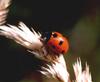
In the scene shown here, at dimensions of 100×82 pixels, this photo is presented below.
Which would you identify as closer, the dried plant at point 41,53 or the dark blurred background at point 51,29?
the dried plant at point 41,53

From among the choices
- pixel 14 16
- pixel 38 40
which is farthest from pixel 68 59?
pixel 38 40

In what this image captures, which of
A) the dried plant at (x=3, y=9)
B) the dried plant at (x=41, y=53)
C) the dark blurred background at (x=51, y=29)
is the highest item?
the dark blurred background at (x=51, y=29)

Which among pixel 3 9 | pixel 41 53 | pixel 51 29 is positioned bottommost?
pixel 41 53

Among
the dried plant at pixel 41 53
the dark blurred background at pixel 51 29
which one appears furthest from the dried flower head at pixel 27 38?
the dark blurred background at pixel 51 29

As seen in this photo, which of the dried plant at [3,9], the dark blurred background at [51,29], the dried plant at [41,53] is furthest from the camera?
the dark blurred background at [51,29]

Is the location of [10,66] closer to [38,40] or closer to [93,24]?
[93,24]

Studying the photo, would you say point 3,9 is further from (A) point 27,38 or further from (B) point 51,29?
(B) point 51,29

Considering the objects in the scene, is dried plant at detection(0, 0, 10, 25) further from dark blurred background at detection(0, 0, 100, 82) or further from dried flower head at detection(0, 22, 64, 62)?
dark blurred background at detection(0, 0, 100, 82)

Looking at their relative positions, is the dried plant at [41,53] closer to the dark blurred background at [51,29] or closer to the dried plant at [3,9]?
the dried plant at [3,9]

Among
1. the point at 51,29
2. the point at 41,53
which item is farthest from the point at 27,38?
the point at 51,29
